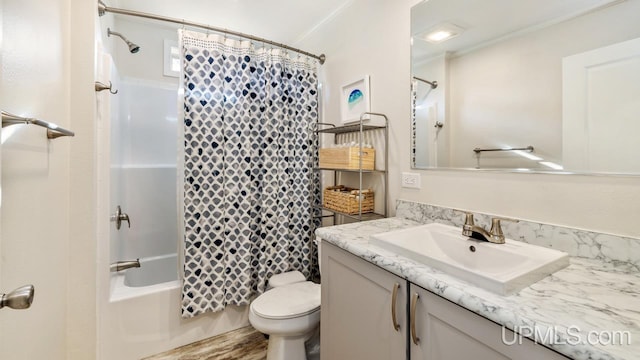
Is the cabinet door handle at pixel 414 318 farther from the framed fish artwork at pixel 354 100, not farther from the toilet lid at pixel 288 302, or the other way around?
the framed fish artwork at pixel 354 100

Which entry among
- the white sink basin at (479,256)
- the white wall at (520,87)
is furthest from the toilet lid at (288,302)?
the white wall at (520,87)

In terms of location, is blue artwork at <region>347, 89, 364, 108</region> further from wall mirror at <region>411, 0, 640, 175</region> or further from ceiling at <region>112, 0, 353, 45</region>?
ceiling at <region>112, 0, 353, 45</region>

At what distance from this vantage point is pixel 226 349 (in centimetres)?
176

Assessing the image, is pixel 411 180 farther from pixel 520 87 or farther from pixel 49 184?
pixel 49 184

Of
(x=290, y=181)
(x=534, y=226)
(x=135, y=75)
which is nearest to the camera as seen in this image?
(x=534, y=226)

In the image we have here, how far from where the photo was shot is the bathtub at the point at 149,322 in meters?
1.60

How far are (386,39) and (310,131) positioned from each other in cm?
88

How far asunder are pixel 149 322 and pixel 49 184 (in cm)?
116

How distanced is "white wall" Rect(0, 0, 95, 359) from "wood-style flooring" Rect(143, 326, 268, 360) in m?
0.58

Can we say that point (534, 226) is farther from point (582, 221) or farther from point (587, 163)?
point (587, 163)

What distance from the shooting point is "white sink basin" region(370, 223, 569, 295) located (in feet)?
2.29

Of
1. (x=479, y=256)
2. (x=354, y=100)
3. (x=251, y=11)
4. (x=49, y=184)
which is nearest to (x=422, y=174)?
(x=479, y=256)

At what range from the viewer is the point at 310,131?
2.18 m

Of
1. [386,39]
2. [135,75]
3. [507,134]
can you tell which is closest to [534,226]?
[507,134]
